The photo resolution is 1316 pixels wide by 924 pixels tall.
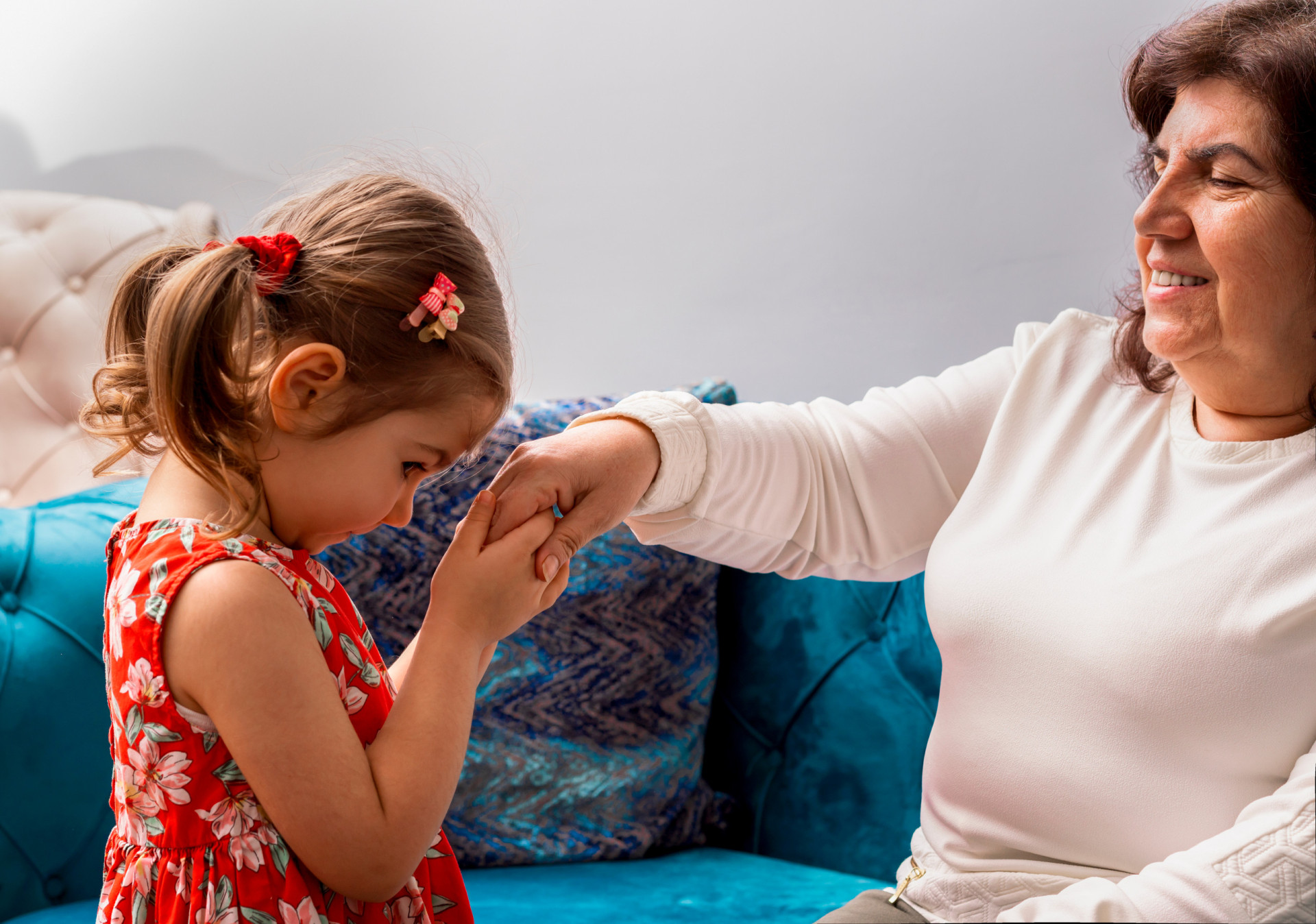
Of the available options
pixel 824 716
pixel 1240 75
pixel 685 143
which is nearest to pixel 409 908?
pixel 824 716

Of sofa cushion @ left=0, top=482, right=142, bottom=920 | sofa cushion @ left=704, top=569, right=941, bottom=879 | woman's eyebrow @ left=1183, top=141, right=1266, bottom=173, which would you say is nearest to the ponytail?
sofa cushion @ left=0, top=482, right=142, bottom=920

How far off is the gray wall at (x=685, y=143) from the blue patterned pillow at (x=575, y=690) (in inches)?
18.3

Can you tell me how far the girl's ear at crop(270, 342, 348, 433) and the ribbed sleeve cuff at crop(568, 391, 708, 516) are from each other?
1.00 ft

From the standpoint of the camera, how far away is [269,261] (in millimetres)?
828

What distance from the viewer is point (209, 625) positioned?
743 millimetres

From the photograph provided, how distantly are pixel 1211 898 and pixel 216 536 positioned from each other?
771 mm

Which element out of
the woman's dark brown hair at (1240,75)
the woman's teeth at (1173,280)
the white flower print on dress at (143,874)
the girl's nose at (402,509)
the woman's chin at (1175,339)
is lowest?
the white flower print on dress at (143,874)

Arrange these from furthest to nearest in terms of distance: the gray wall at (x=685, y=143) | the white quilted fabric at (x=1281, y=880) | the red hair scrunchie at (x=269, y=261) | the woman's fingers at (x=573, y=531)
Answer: the gray wall at (x=685, y=143), the woman's fingers at (x=573, y=531), the red hair scrunchie at (x=269, y=261), the white quilted fabric at (x=1281, y=880)

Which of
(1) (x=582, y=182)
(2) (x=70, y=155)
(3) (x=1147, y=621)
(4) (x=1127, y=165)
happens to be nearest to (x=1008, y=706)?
(3) (x=1147, y=621)

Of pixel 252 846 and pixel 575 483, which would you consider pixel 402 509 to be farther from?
pixel 252 846

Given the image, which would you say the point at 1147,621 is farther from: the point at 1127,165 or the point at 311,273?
the point at 1127,165

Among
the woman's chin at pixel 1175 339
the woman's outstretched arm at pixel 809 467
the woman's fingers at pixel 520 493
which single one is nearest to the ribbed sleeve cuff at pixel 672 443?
the woman's outstretched arm at pixel 809 467

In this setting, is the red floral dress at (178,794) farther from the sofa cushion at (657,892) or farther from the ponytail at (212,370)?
the sofa cushion at (657,892)

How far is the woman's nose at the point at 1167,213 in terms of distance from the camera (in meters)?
0.93
